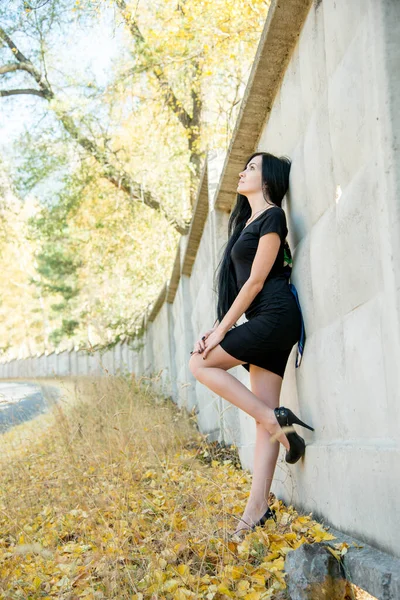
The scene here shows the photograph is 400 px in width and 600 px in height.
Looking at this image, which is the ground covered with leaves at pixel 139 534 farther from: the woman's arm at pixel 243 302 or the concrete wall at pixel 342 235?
the woman's arm at pixel 243 302

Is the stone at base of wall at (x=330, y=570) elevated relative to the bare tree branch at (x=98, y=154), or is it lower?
lower

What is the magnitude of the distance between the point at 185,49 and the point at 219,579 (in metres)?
11.5

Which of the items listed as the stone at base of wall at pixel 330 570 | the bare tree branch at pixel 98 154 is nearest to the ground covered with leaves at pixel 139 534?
the stone at base of wall at pixel 330 570

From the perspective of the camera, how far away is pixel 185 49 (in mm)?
12797

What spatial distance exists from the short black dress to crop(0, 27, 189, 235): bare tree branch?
11.5m

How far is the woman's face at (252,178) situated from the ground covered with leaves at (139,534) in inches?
66.4

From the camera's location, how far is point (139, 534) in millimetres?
3650

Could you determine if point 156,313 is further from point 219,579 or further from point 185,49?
point 219,579

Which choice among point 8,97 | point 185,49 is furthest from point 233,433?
point 8,97

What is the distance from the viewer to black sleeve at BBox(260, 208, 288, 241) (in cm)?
361

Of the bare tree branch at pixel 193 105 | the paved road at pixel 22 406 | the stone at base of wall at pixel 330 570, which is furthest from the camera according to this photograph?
the bare tree branch at pixel 193 105

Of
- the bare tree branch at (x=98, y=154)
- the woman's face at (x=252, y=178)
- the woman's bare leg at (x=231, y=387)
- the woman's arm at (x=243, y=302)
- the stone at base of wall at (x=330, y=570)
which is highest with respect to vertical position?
the bare tree branch at (x=98, y=154)

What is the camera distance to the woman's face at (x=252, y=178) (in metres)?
3.95

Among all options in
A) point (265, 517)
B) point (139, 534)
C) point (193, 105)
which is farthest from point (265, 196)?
point (193, 105)
